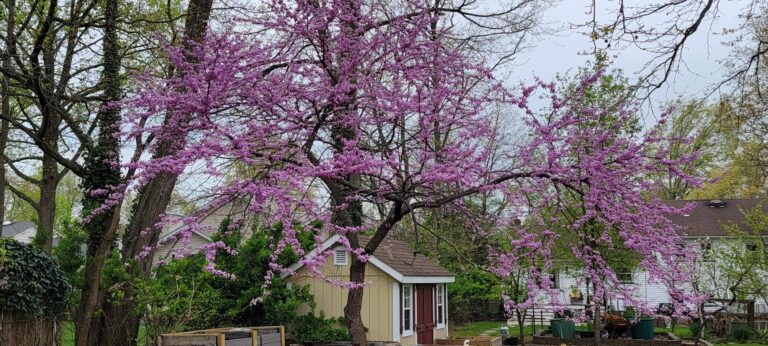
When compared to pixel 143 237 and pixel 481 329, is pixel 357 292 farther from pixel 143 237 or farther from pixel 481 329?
pixel 481 329

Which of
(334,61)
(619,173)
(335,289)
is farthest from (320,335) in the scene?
(619,173)

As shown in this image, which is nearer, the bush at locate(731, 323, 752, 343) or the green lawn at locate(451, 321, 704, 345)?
the bush at locate(731, 323, 752, 343)

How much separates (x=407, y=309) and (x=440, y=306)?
2496 mm

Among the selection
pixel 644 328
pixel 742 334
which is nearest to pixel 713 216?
pixel 742 334

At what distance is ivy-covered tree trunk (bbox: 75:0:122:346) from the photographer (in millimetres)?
10070

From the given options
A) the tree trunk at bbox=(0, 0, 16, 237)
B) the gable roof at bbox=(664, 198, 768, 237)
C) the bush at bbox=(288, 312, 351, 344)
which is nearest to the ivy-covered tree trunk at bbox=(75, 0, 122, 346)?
the tree trunk at bbox=(0, 0, 16, 237)

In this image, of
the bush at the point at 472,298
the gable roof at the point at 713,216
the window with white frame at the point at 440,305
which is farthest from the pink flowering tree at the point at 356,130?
the gable roof at the point at 713,216

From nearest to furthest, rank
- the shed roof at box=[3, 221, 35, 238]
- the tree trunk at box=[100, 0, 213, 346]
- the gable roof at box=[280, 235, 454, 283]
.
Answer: the tree trunk at box=[100, 0, 213, 346], the gable roof at box=[280, 235, 454, 283], the shed roof at box=[3, 221, 35, 238]

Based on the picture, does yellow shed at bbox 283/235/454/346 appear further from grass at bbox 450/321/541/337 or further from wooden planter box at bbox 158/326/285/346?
grass at bbox 450/321/541/337

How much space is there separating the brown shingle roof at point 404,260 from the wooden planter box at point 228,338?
4.36m

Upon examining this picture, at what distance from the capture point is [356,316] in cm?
906

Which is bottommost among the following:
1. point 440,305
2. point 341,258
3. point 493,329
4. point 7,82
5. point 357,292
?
point 493,329

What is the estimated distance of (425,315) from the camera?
16047 millimetres

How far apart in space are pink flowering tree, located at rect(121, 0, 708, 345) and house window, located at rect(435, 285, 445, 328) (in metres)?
8.38
